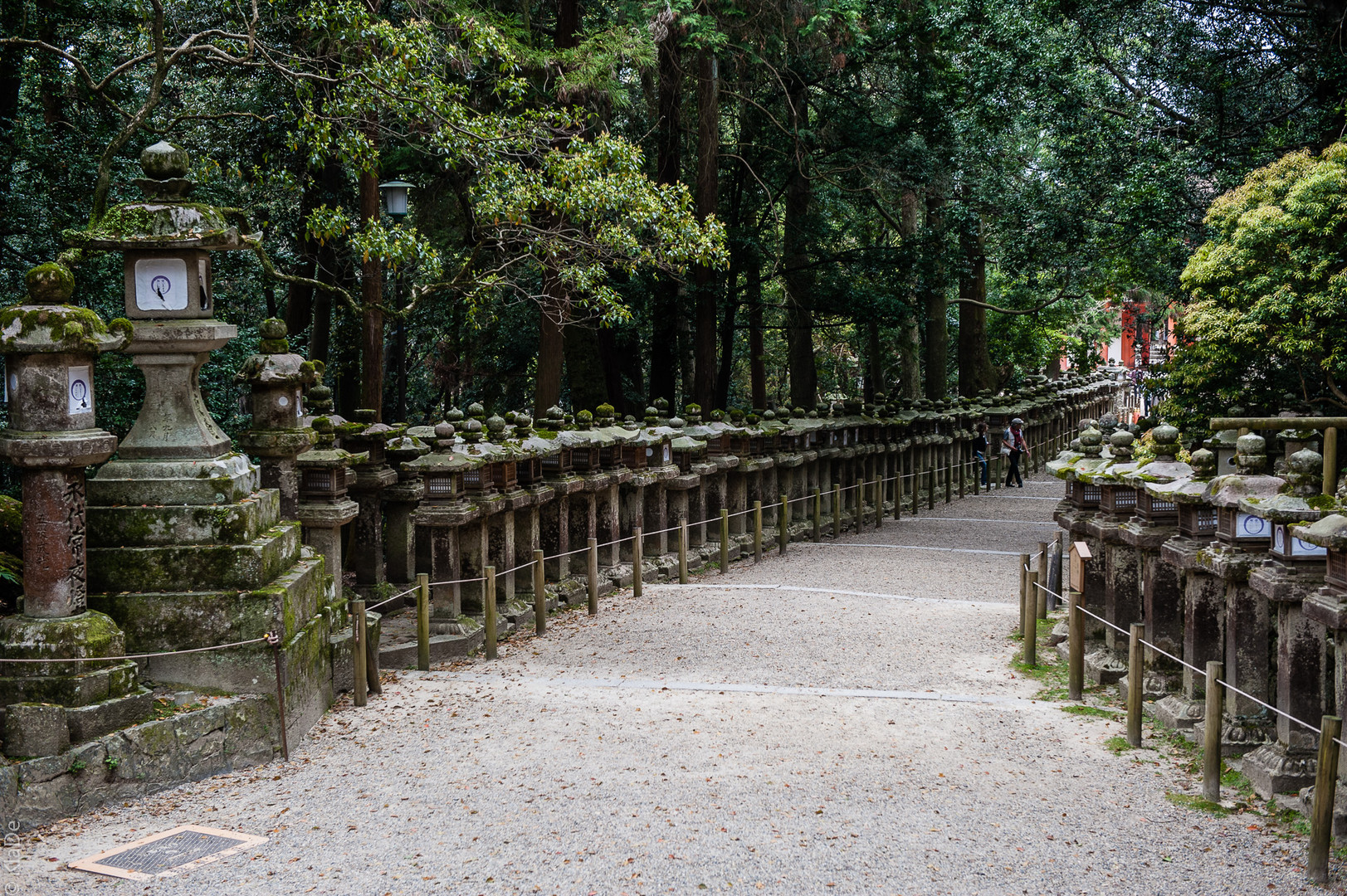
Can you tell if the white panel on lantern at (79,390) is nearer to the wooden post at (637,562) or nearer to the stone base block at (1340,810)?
the stone base block at (1340,810)

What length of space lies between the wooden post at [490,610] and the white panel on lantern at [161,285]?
12.0 feet

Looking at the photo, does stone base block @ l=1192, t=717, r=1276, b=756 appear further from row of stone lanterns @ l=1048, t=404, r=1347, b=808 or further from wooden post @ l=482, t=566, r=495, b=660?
wooden post @ l=482, t=566, r=495, b=660

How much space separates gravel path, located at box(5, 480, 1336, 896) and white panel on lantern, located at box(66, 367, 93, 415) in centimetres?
215

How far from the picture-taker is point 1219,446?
7.95m

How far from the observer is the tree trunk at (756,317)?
69.5ft

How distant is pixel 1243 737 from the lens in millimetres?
6750

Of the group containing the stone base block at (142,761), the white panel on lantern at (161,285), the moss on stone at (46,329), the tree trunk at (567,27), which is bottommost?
the stone base block at (142,761)

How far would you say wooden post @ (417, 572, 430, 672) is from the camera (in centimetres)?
912

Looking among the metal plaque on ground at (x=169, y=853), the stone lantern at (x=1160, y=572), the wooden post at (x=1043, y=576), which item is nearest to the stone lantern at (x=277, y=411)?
the metal plaque on ground at (x=169, y=853)

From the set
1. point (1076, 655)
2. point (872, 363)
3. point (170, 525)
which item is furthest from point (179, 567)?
point (872, 363)

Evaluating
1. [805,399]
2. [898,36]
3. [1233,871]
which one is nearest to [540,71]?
[898,36]

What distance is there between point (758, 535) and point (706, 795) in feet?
30.5

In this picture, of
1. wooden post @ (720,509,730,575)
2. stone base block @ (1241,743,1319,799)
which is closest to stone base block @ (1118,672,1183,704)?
stone base block @ (1241,743,1319,799)

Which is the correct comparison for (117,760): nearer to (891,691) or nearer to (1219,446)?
(891,691)
